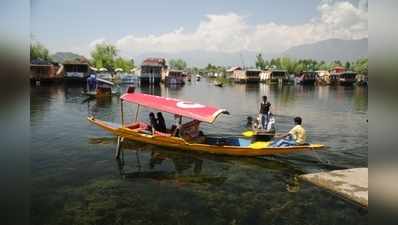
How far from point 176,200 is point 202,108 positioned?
4.30 m

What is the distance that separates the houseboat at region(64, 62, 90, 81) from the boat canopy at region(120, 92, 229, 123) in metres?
34.3

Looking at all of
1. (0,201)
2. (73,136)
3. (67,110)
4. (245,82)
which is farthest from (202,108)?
(245,82)

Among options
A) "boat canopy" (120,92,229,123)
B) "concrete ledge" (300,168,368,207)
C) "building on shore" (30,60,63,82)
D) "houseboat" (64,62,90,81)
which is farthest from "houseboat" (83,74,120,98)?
"concrete ledge" (300,168,368,207)

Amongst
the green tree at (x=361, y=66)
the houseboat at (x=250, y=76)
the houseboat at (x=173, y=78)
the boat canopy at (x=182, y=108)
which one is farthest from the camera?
the houseboat at (x=250, y=76)

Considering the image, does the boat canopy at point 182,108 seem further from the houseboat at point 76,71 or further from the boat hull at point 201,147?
the houseboat at point 76,71

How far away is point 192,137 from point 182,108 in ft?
3.73

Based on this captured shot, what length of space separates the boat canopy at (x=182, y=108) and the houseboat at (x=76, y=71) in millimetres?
→ 34325

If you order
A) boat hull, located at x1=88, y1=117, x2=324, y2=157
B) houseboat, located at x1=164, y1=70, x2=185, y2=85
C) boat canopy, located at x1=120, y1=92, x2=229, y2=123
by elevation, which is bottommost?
boat hull, located at x1=88, y1=117, x2=324, y2=157

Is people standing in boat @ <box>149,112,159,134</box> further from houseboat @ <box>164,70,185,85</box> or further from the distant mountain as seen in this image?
houseboat @ <box>164,70,185,85</box>

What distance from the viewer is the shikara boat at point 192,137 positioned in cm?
1058

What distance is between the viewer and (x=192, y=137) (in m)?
11.7

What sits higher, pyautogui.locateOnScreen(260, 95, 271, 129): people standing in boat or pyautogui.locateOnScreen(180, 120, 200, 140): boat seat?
pyautogui.locateOnScreen(260, 95, 271, 129): people standing in boat

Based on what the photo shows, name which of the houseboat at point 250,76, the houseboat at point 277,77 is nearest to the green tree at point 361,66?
the houseboat at point 277,77

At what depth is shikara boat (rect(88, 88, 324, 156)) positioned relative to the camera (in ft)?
34.7
